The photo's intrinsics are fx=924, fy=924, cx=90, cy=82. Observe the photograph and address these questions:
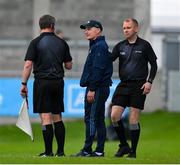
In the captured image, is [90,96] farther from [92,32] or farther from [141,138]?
[141,138]

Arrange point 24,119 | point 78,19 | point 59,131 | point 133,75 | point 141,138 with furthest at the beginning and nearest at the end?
point 78,19, point 141,138, point 24,119, point 59,131, point 133,75

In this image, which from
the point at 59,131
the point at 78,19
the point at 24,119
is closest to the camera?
Result: the point at 59,131

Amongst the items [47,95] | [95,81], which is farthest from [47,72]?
[95,81]

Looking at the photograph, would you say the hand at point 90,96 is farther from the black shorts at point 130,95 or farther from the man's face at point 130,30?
the man's face at point 130,30

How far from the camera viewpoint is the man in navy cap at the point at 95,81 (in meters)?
13.7

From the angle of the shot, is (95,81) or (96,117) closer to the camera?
(95,81)

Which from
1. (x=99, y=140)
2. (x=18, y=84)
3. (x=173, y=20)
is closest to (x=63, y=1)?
(x=173, y=20)

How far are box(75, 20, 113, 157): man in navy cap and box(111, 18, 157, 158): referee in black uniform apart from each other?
0.65 feet

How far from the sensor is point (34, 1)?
3462 cm

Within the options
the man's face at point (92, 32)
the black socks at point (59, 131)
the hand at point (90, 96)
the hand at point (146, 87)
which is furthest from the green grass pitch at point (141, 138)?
the man's face at point (92, 32)

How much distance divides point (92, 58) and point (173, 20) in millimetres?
25895

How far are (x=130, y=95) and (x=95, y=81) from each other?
58 centimetres

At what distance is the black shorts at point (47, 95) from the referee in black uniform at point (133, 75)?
87 centimetres

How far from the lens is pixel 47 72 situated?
537 inches
